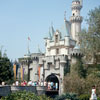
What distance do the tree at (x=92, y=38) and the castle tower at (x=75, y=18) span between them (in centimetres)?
1680

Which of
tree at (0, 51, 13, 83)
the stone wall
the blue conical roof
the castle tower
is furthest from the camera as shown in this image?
the castle tower

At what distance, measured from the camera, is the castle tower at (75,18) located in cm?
4444

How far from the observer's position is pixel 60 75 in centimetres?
3606

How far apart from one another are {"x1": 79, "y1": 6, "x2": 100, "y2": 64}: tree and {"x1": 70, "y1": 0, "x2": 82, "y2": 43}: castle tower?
1680 cm

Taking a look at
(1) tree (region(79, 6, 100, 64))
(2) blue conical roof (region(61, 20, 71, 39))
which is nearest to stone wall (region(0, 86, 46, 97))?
(1) tree (region(79, 6, 100, 64))

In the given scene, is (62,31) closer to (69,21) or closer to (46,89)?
(69,21)

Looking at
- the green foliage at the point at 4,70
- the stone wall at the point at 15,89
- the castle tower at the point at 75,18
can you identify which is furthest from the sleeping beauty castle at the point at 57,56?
the stone wall at the point at 15,89

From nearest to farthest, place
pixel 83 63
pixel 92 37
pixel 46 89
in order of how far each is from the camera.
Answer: pixel 92 37
pixel 46 89
pixel 83 63

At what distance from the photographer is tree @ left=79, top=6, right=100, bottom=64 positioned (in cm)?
→ 2587

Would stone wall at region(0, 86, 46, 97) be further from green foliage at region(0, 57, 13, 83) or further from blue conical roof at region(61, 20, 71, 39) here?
blue conical roof at region(61, 20, 71, 39)

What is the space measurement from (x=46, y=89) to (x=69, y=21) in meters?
19.0

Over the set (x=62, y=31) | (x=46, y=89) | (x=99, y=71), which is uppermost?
(x=62, y=31)

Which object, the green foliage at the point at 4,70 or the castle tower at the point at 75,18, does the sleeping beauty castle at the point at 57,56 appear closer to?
the castle tower at the point at 75,18

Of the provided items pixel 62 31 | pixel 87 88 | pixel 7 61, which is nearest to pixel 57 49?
pixel 62 31
